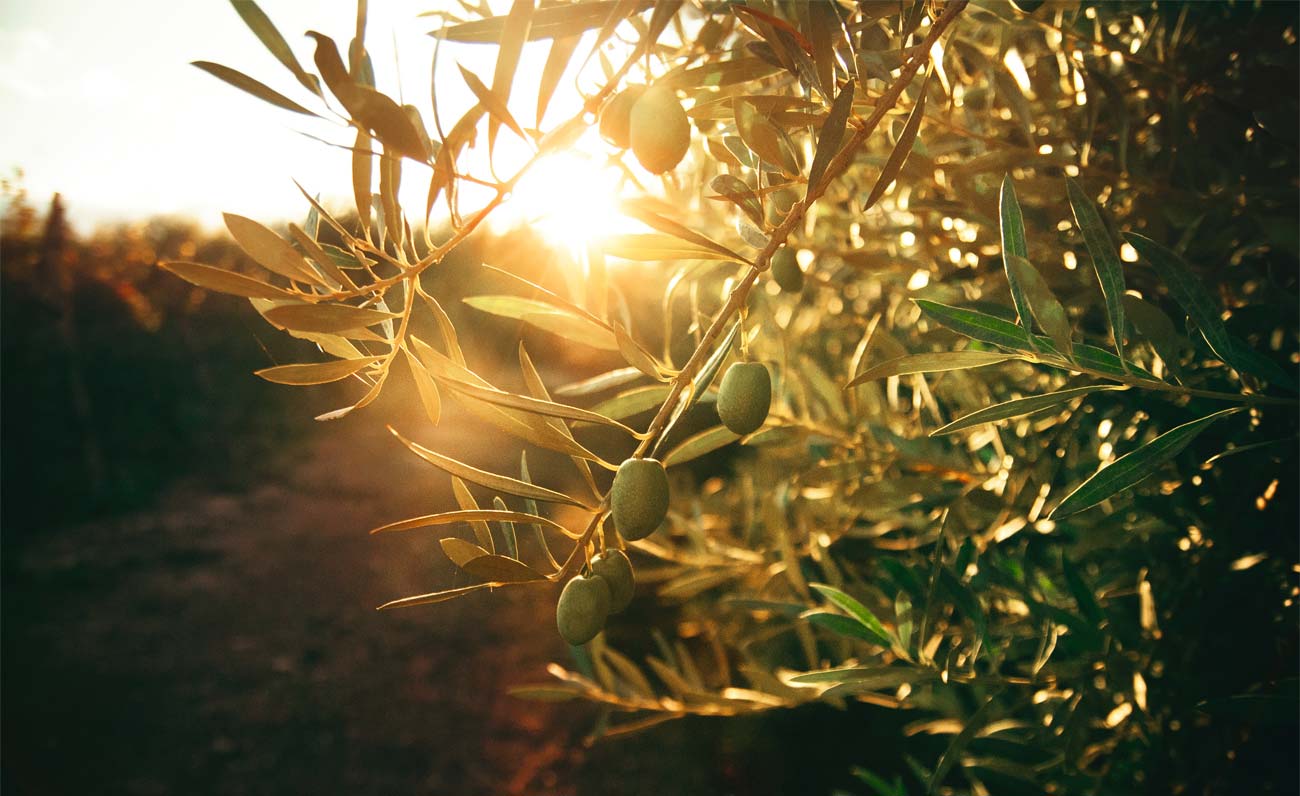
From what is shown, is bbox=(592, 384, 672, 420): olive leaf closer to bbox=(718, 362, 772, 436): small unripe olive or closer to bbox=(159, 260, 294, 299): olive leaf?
bbox=(718, 362, 772, 436): small unripe olive

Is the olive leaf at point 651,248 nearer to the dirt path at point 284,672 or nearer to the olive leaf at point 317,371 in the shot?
the olive leaf at point 317,371

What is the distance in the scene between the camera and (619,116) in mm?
365

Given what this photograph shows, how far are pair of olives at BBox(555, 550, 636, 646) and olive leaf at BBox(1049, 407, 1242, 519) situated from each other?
0.22m

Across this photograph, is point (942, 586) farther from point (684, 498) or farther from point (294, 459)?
point (294, 459)

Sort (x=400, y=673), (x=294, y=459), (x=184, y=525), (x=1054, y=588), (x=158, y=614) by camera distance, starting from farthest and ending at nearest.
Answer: (x=294, y=459) → (x=184, y=525) → (x=158, y=614) → (x=400, y=673) → (x=1054, y=588)

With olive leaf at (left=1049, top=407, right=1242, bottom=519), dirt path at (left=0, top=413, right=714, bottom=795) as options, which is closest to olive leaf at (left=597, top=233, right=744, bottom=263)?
olive leaf at (left=1049, top=407, right=1242, bottom=519)

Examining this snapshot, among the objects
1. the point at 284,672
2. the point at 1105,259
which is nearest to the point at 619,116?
the point at 1105,259

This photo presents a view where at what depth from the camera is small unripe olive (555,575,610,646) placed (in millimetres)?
362

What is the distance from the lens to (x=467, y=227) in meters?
0.35

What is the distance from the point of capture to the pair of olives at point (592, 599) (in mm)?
362

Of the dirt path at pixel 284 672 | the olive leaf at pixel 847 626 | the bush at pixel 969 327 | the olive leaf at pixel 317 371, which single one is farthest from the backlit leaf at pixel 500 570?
the dirt path at pixel 284 672

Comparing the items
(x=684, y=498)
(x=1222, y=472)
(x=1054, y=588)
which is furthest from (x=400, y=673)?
(x=1222, y=472)

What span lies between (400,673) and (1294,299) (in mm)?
3532

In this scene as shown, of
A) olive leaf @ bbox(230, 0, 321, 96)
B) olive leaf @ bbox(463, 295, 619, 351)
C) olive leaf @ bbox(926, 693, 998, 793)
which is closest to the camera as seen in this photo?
olive leaf @ bbox(230, 0, 321, 96)
